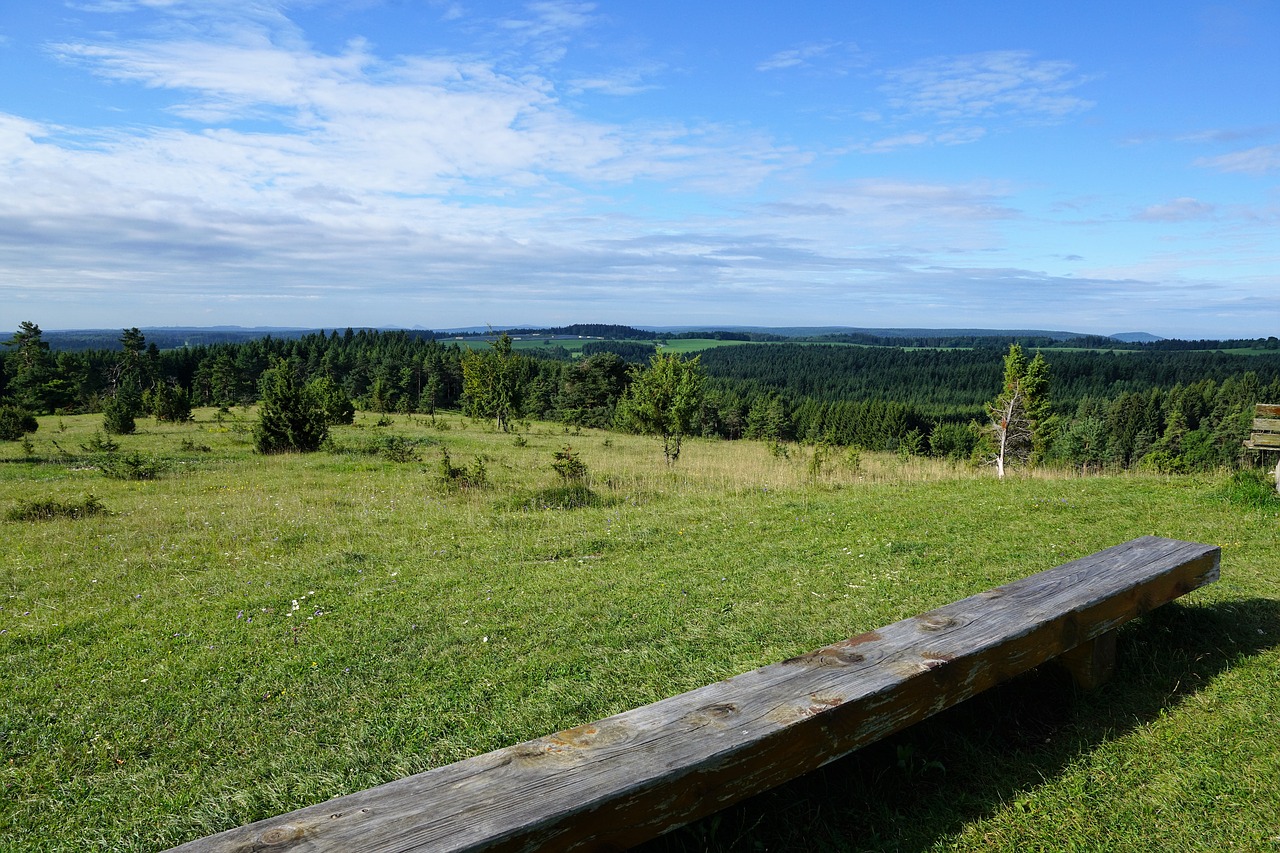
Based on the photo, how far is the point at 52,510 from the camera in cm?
1145

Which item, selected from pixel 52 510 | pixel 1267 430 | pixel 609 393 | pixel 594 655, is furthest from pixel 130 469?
pixel 609 393

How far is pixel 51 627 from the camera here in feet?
18.3

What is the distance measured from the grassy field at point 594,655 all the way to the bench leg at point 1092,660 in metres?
0.15

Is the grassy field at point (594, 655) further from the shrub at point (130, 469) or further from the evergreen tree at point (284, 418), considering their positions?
the evergreen tree at point (284, 418)

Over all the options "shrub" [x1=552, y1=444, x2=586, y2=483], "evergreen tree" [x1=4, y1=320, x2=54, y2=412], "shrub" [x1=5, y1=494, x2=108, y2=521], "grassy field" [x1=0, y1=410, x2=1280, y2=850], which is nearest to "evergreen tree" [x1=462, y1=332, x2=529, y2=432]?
"shrub" [x1=552, y1=444, x2=586, y2=483]

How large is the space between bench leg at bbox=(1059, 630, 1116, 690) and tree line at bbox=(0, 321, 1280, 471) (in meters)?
12.6

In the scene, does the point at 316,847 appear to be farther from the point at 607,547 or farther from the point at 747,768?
the point at 607,547

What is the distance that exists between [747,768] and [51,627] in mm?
6320

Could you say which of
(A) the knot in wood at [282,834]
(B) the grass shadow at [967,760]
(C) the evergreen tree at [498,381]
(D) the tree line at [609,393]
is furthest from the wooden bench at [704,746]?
(C) the evergreen tree at [498,381]

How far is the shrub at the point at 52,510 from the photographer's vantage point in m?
11.2

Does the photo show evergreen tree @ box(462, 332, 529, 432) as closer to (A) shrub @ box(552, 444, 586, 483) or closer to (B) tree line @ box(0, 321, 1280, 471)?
(B) tree line @ box(0, 321, 1280, 471)

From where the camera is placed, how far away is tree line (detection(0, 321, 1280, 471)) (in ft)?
129

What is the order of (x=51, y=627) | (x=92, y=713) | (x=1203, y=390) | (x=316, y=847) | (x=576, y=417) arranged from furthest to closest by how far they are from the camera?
(x=1203, y=390) → (x=576, y=417) → (x=51, y=627) → (x=92, y=713) → (x=316, y=847)

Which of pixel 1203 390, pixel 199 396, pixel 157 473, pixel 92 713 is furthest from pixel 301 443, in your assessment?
pixel 1203 390
